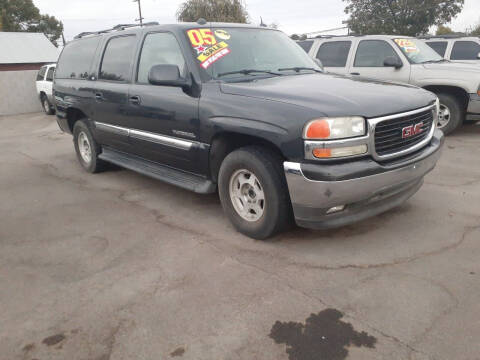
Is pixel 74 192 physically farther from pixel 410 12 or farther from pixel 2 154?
pixel 410 12

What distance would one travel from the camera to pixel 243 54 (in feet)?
13.8

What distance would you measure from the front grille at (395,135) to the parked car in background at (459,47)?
7.32 m

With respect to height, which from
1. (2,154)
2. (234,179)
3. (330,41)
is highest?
(330,41)

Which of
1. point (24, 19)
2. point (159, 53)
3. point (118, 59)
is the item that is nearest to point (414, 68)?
point (159, 53)

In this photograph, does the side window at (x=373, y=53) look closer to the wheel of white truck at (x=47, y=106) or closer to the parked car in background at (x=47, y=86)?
the parked car in background at (x=47, y=86)

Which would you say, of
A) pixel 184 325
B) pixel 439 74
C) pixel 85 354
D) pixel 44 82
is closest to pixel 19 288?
pixel 85 354

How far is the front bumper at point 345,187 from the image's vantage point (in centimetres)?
302

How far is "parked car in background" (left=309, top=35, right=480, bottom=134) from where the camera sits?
24.0ft

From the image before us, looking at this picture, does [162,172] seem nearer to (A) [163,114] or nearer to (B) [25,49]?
(A) [163,114]

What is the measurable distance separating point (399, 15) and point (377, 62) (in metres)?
22.4

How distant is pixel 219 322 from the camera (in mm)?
2588

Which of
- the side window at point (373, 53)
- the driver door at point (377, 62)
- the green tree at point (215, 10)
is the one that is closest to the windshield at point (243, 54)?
the driver door at point (377, 62)

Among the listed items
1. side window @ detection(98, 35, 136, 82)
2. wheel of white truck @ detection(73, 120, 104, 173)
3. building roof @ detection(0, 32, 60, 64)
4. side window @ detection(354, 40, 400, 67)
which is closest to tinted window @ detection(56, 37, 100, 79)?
side window @ detection(98, 35, 136, 82)

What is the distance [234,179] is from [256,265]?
0.81 meters
